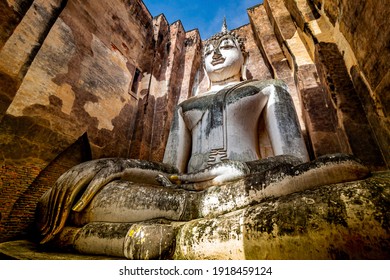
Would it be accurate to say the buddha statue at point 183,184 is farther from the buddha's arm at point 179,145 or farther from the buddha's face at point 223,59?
the buddha's face at point 223,59

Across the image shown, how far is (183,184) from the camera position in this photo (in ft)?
5.42

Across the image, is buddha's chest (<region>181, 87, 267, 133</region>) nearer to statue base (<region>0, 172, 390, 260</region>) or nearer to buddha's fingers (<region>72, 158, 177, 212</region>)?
buddha's fingers (<region>72, 158, 177, 212</region>)

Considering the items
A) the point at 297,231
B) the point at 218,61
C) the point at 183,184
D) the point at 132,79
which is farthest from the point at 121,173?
the point at 132,79

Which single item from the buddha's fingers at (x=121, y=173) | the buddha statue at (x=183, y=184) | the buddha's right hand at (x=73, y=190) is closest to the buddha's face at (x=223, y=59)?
the buddha statue at (x=183, y=184)

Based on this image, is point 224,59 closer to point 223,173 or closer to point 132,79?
point 223,173

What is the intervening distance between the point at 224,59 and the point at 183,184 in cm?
205

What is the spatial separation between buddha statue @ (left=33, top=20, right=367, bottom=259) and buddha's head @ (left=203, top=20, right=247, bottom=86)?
2.05 ft

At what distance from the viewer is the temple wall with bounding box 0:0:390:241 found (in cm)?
254

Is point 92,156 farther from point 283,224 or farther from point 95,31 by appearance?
point 283,224

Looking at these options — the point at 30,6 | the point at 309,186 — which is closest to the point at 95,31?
the point at 30,6

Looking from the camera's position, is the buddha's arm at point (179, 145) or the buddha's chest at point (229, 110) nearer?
the buddha's chest at point (229, 110)

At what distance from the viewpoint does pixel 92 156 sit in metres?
5.12

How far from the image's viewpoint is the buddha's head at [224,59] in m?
2.94

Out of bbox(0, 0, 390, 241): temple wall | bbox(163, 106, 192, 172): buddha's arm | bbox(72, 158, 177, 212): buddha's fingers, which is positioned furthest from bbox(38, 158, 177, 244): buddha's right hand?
bbox(0, 0, 390, 241): temple wall
